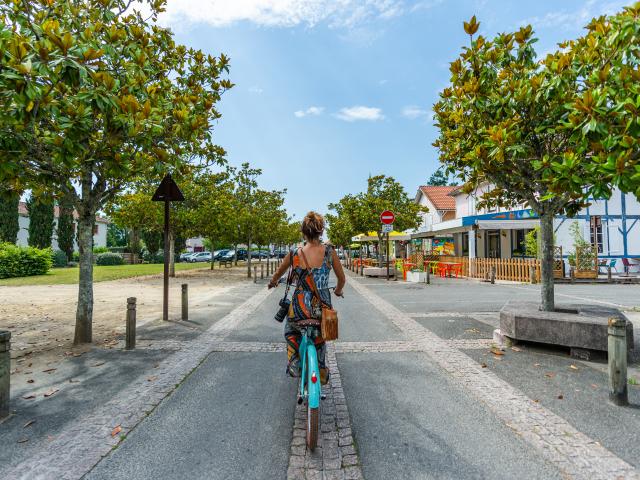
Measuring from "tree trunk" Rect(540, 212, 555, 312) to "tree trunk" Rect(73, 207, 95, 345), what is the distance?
7.54m

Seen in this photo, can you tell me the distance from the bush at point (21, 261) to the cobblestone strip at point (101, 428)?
21.0 meters

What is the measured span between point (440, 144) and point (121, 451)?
691 cm

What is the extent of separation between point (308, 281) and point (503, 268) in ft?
58.9

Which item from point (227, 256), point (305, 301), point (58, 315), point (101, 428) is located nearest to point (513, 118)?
point (305, 301)

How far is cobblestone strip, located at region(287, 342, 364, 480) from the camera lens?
264cm

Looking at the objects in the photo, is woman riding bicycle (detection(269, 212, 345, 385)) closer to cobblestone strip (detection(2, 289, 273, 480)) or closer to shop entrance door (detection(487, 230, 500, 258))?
cobblestone strip (detection(2, 289, 273, 480))

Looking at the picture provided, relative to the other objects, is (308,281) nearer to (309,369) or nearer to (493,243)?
(309,369)

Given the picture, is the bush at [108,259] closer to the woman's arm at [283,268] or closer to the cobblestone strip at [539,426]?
the cobblestone strip at [539,426]

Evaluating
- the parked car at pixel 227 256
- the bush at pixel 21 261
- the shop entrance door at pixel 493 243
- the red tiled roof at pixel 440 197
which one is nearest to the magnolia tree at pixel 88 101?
the bush at pixel 21 261

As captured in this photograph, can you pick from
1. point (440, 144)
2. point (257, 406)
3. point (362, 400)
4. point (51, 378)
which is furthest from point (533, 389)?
point (51, 378)

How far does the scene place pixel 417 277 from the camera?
720 inches

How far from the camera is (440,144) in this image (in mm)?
7375

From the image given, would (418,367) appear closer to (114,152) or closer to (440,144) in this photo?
(440,144)

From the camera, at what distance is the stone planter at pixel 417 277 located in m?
18.0
